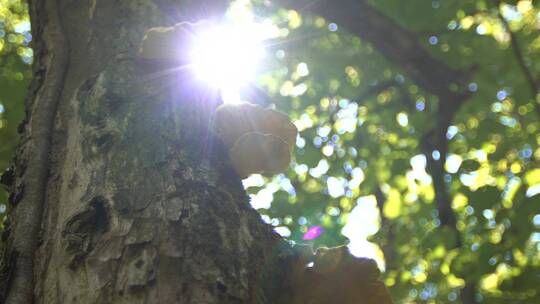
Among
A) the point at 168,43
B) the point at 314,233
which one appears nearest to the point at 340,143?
the point at 314,233

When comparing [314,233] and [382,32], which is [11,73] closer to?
[314,233]

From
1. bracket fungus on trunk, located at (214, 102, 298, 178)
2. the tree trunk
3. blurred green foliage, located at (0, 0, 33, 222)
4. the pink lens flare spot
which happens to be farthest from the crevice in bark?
the pink lens flare spot

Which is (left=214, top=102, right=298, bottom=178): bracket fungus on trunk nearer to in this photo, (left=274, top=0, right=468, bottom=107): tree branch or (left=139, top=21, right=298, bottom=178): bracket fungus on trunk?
(left=139, top=21, right=298, bottom=178): bracket fungus on trunk

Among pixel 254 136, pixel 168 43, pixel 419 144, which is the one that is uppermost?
pixel 419 144

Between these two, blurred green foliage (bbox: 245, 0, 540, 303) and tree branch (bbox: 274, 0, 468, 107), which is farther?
tree branch (bbox: 274, 0, 468, 107)

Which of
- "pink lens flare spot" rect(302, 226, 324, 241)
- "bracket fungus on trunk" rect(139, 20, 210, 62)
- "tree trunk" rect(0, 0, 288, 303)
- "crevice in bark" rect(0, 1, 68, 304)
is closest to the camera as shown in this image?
"tree trunk" rect(0, 0, 288, 303)

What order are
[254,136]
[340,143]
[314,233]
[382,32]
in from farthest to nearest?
1. [340,143]
2. [382,32]
3. [314,233]
4. [254,136]

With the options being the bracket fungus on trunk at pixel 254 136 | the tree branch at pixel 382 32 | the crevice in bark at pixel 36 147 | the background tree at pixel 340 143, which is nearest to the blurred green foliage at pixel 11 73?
the background tree at pixel 340 143
